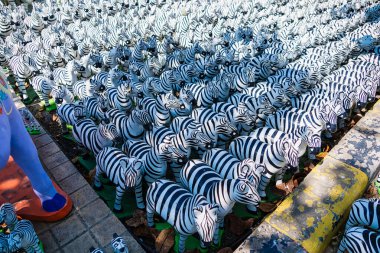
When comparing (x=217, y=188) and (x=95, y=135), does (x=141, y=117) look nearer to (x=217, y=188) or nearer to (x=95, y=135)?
(x=95, y=135)

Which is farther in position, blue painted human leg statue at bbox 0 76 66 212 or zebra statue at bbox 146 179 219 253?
zebra statue at bbox 146 179 219 253

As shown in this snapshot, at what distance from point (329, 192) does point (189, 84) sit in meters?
5.05

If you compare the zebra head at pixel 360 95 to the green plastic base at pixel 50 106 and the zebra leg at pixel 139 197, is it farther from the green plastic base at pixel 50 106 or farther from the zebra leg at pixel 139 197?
the green plastic base at pixel 50 106

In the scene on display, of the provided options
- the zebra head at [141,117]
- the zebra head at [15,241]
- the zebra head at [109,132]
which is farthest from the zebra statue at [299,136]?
the zebra head at [15,241]

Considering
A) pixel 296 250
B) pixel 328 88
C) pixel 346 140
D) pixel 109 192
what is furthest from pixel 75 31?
pixel 296 250

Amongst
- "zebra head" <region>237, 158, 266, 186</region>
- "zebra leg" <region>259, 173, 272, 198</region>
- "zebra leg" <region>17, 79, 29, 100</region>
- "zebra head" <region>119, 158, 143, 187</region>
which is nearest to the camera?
"zebra head" <region>237, 158, 266, 186</region>

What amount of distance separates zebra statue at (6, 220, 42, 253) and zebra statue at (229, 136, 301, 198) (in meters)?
4.22

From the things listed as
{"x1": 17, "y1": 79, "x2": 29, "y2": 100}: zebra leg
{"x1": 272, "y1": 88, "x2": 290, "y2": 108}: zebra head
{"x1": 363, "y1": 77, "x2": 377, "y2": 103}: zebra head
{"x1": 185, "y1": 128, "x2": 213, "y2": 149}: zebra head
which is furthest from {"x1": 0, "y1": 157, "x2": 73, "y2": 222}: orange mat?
{"x1": 363, "y1": 77, "x2": 377, "y2": 103}: zebra head

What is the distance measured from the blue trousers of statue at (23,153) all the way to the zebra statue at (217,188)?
104 inches

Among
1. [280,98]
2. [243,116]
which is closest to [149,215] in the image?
[243,116]

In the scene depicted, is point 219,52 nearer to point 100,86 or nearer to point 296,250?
point 100,86

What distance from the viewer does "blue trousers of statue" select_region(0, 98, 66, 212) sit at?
4.48 metres

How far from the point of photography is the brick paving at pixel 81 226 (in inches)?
230

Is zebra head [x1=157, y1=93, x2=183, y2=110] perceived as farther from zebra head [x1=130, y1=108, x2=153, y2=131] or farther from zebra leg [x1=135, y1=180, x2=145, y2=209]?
zebra leg [x1=135, y1=180, x2=145, y2=209]
